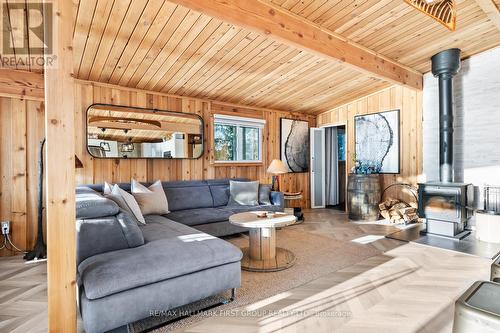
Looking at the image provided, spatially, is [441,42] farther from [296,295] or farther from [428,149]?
[296,295]

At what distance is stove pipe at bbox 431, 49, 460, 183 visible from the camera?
4.00m

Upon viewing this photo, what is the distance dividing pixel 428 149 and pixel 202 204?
156 inches

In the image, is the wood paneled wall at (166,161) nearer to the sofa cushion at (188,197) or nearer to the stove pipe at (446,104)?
the sofa cushion at (188,197)

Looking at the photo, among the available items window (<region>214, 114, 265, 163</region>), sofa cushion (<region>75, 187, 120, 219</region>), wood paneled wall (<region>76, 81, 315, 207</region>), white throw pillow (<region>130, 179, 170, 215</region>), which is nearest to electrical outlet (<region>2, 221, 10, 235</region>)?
wood paneled wall (<region>76, 81, 315, 207</region>)

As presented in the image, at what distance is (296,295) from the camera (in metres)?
2.25

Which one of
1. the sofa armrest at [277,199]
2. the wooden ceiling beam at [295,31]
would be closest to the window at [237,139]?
the sofa armrest at [277,199]

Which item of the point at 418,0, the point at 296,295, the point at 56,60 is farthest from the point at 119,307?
the point at 418,0

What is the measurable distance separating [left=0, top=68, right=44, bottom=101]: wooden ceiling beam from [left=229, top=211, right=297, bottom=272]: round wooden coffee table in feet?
9.26

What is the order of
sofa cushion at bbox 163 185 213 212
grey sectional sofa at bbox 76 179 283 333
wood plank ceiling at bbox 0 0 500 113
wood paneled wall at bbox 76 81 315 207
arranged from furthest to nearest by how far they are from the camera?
sofa cushion at bbox 163 185 213 212 < wood paneled wall at bbox 76 81 315 207 < wood plank ceiling at bbox 0 0 500 113 < grey sectional sofa at bbox 76 179 283 333

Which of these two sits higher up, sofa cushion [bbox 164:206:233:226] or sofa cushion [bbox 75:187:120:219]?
sofa cushion [bbox 75:187:120:219]

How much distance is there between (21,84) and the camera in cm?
318

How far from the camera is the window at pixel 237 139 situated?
490 centimetres

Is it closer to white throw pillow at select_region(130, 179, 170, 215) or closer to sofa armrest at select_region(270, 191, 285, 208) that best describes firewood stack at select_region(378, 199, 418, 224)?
sofa armrest at select_region(270, 191, 285, 208)

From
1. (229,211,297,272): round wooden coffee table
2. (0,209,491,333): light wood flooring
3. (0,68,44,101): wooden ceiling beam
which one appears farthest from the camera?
(0,68,44,101): wooden ceiling beam
